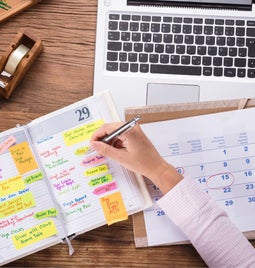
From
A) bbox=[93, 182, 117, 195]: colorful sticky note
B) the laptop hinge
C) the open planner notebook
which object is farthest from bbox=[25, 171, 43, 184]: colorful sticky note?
the laptop hinge

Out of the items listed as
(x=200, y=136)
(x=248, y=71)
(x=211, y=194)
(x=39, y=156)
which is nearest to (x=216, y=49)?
(x=248, y=71)

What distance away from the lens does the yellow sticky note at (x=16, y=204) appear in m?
0.91

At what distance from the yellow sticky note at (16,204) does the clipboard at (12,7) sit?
Result: 1.13ft

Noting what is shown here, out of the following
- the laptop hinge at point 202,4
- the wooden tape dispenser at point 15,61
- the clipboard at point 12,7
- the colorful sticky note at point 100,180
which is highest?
the laptop hinge at point 202,4

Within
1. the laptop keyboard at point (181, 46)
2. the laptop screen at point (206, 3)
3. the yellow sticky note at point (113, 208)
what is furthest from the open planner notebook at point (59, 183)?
the laptop screen at point (206, 3)

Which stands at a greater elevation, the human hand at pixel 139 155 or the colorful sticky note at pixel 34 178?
the human hand at pixel 139 155

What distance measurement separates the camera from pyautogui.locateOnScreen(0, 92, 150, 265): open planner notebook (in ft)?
2.99

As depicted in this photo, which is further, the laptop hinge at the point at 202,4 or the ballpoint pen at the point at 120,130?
the laptop hinge at the point at 202,4

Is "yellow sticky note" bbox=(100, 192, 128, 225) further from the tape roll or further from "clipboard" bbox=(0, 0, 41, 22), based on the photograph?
"clipboard" bbox=(0, 0, 41, 22)

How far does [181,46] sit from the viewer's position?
977 millimetres

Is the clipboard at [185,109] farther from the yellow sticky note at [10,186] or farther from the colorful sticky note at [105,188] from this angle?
the yellow sticky note at [10,186]

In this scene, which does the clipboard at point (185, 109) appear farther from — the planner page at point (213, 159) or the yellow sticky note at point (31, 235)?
the yellow sticky note at point (31, 235)

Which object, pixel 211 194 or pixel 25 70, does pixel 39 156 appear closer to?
pixel 25 70

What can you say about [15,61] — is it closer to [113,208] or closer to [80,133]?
[80,133]
